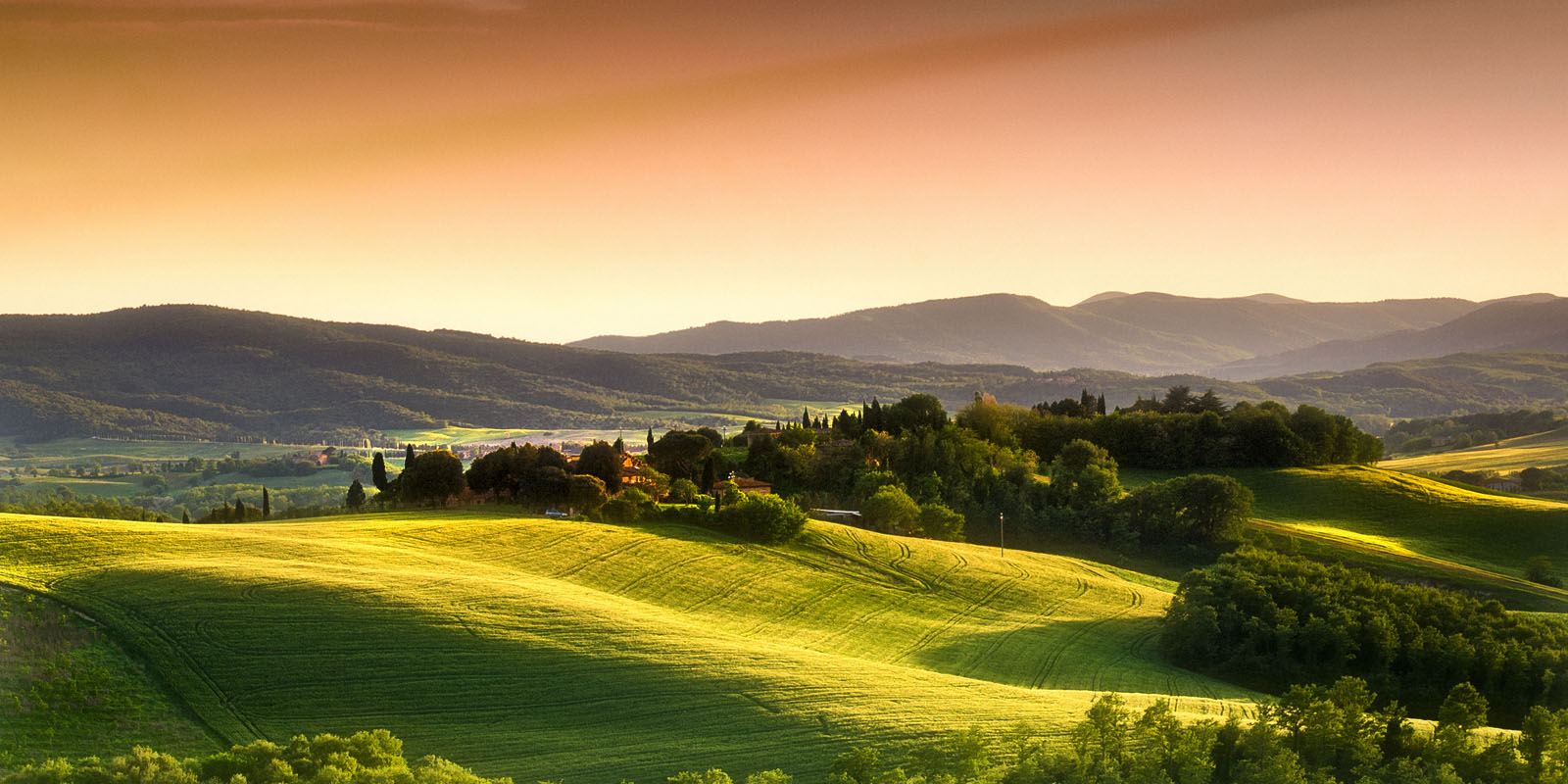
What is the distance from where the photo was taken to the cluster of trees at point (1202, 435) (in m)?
125

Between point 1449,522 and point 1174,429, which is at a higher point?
point 1174,429

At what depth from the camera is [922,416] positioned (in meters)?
130

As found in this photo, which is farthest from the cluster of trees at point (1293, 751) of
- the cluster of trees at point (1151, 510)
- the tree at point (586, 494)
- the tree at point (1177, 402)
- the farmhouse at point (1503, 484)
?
the tree at point (1177, 402)

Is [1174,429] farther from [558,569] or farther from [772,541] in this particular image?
[558,569]

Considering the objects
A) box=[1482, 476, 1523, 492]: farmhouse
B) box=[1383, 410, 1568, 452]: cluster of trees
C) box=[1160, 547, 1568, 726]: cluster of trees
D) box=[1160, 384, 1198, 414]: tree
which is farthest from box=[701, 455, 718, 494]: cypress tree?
box=[1383, 410, 1568, 452]: cluster of trees

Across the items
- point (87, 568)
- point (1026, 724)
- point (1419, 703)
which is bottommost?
point (1419, 703)

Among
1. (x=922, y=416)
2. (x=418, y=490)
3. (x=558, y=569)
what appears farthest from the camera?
(x=922, y=416)

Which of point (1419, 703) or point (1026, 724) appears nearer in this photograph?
point (1026, 724)

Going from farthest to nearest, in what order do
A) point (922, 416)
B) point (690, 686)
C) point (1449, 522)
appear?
point (922, 416) < point (1449, 522) < point (690, 686)

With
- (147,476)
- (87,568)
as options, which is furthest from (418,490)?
(147,476)

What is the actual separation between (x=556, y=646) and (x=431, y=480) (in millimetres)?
40146

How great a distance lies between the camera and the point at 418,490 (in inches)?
2837

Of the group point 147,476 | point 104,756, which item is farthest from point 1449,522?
point 147,476

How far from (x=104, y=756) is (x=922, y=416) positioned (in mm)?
110799
